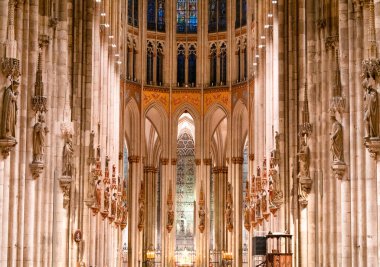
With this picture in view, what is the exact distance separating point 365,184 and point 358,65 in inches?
162

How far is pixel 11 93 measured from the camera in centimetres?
2555

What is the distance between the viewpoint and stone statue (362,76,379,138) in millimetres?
25297

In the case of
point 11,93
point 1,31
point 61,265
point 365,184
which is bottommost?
point 61,265

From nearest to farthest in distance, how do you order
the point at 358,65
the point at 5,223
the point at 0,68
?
the point at 0,68 < the point at 5,223 < the point at 358,65

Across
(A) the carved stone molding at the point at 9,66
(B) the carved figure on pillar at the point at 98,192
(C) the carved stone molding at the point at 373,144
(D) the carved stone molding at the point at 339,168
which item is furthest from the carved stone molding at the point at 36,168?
(B) the carved figure on pillar at the point at 98,192

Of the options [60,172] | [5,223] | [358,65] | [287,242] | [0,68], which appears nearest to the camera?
[0,68]

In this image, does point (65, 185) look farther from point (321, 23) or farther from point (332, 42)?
point (321, 23)

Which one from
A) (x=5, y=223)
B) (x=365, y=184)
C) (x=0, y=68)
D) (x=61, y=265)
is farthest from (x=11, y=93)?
(x=61, y=265)

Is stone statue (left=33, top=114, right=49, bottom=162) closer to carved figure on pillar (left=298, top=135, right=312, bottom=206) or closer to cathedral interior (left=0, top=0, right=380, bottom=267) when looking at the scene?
cathedral interior (left=0, top=0, right=380, bottom=267)

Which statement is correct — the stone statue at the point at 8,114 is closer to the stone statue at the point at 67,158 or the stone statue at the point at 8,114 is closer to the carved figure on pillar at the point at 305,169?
the stone statue at the point at 67,158

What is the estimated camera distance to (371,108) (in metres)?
25.4

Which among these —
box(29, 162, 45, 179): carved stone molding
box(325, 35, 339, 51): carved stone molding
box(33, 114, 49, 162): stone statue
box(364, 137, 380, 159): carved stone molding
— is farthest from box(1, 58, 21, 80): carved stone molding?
box(325, 35, 339, 51): carved stone molding

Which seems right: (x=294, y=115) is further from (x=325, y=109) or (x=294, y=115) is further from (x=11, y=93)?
(x=11, y=93)

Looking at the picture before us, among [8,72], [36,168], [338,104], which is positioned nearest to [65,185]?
[36,168]
